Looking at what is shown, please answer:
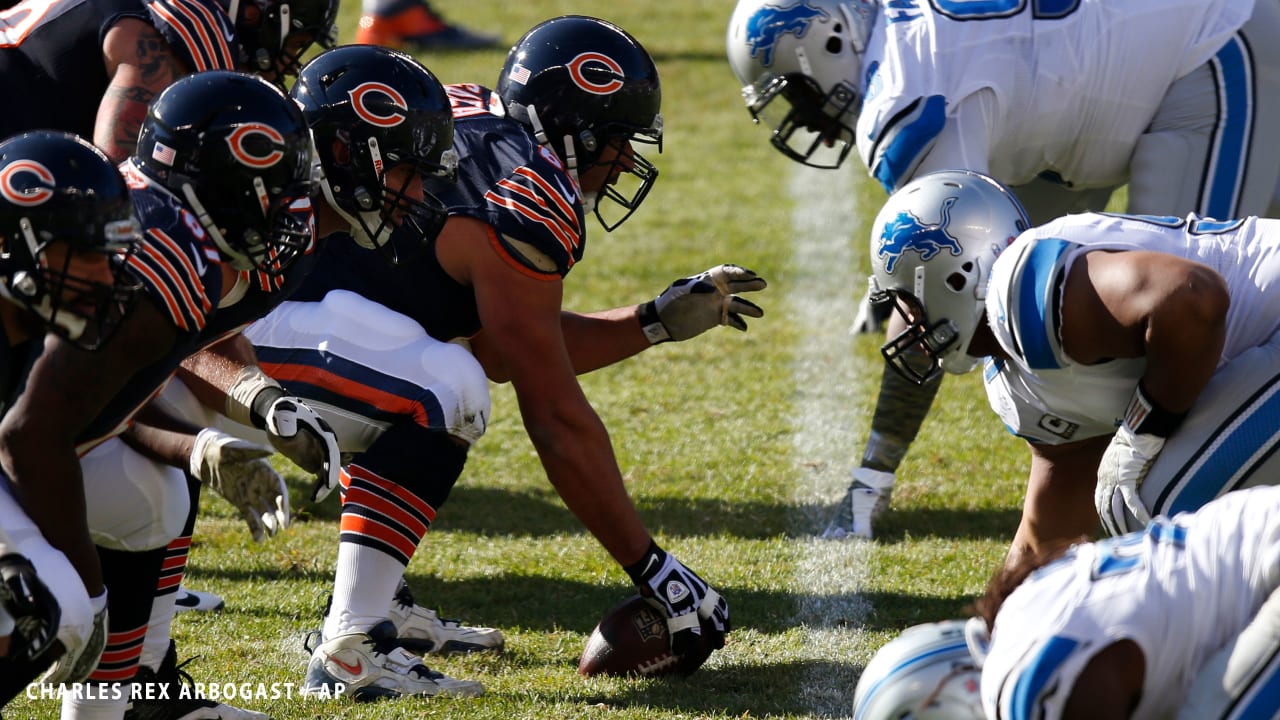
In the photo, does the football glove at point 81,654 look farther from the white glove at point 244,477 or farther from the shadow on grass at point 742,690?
the shadow on grass at point 742,690

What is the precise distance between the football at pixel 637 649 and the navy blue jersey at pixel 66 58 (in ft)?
5.36

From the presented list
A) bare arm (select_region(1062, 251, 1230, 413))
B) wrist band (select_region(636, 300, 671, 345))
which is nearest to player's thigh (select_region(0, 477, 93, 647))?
bare arm (select_region(1062, 251, 1230, 413))

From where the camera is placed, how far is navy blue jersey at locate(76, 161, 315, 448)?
103 inches

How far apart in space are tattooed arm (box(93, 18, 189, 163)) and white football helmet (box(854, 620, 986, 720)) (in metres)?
2.04

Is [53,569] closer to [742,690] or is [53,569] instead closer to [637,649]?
[637,649]

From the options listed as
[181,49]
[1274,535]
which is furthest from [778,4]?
[1274,535]

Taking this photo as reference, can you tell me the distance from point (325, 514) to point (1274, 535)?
10.9ft

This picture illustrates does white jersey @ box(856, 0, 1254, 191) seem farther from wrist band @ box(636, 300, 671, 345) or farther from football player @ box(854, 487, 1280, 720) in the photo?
football player @ box(854, 487, 1280, 720)

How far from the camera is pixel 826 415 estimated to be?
19.6ft

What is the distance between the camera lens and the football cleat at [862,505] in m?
4.73

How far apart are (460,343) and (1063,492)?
1551 mm

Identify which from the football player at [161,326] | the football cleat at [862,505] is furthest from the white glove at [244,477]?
the football cleat at [862,505]

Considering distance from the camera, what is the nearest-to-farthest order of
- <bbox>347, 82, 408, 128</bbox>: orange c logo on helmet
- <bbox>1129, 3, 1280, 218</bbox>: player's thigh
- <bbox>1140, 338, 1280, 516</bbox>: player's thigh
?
<bbox>1140, 338, 1280, 516</bbox>: player's thigh < <bbox>347, 82, 408, 128</bbox>: orange c logo on helmet < <bbox>1129, 3, 1280, 218</bbox>: player's thigh

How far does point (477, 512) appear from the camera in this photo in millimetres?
5004
